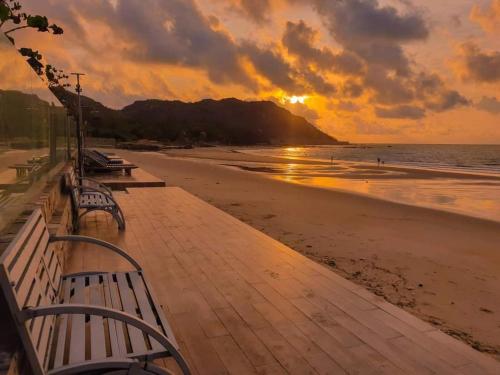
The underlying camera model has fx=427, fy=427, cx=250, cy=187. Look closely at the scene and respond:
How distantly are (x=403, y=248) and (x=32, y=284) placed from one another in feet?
22.8

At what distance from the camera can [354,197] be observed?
15344 mm

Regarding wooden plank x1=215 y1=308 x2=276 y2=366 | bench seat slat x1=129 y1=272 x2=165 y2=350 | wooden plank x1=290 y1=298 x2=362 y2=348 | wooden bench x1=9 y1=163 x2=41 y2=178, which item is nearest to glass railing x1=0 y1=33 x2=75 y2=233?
wooden bench x1=9 y1=163 x2=41 y2=178

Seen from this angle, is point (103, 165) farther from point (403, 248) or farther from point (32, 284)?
point (32, 284)

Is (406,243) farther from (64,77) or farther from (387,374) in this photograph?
(64,77)

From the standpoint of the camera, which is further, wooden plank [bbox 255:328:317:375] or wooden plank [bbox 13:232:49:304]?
wooden plank [bbox 255:328:317:375]

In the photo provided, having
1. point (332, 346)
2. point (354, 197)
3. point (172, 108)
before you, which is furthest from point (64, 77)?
point (172, 108)

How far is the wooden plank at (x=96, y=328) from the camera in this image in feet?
7.10

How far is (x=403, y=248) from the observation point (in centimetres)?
788

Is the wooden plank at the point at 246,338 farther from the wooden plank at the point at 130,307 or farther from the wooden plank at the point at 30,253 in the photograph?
the wooden plank at the point at 30,253

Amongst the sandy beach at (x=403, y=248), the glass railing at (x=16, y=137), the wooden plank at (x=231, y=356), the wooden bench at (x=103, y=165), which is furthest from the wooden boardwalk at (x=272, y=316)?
the wooden bench at (x=103, y=165)

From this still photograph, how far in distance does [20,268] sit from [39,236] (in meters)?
0.80

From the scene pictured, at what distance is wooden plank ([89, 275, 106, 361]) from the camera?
216 cm

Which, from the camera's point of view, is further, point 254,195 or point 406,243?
point 254,195

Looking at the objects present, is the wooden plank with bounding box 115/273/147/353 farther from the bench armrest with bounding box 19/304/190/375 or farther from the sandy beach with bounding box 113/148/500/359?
the sandy beach with bounding box 113/148/500/359
